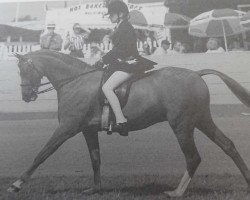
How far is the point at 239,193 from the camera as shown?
3574 mm

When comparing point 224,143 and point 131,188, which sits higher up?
point 224,143

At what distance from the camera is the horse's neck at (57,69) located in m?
3.94

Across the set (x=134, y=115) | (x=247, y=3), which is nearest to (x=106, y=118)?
(x=134, y=115)

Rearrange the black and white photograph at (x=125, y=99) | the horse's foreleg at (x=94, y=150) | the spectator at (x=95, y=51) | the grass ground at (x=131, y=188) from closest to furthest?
the grass ground at (x=131, y=188) < the black and white photograph at (x=125, y=99) < the horse's foreleg at (x=94, y=150) < the spectator at (x=95, y=51)

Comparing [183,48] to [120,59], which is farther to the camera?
[183,48]

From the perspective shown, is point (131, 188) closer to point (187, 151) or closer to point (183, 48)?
point (187, 151)

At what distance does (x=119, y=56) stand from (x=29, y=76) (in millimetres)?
904

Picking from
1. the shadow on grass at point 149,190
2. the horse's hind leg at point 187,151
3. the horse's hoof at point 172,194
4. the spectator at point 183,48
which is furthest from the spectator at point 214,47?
the horse's hoof at point 172,194

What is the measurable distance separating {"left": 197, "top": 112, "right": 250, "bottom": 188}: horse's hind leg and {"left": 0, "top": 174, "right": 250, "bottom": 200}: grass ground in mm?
176

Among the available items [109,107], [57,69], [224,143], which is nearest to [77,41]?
[57,69]

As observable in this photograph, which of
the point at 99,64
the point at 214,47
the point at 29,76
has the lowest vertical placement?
the point at 29,76

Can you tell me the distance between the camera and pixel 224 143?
3668 millimetres

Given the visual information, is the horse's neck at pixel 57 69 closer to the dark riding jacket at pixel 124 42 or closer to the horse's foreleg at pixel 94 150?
the dark riding jacket at pixel 124 42

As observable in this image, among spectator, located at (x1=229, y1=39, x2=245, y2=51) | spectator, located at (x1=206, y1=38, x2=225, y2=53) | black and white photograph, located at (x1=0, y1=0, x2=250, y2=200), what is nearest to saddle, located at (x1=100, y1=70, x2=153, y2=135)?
black and white photograph, located at (x1=0, y1=0, x2=250, y2=200)
